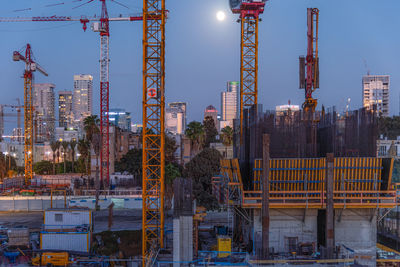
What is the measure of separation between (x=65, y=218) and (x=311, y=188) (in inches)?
727

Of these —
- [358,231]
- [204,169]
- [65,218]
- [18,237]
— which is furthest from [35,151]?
[358,231]

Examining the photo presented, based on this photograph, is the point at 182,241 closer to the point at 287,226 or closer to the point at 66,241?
the point at 287,226

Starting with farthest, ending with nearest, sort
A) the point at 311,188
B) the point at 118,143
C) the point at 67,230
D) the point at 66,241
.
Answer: the point at 118,143
the point at 67,230
the point at 66,241
the point at 311,188

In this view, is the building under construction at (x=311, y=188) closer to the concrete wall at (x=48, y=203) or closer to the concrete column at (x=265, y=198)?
the concrete column at (x=265, y=198)

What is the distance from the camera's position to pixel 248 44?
5197 centimetres

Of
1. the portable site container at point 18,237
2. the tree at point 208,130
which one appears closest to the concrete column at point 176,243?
the portable site container at point 18,237

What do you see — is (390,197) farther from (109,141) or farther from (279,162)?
(109,141)

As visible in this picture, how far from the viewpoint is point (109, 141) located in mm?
75062

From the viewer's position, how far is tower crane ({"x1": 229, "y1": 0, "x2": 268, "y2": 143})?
4969 cm

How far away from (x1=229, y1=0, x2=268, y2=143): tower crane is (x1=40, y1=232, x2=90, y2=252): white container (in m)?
27.3

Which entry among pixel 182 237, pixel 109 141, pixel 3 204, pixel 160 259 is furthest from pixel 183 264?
pixel 109 141

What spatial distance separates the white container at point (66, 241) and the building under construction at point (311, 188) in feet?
36.7

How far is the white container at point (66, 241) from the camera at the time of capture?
28.4 m

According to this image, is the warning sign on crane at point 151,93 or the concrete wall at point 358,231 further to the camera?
the warning sign on crane at point 151,93
